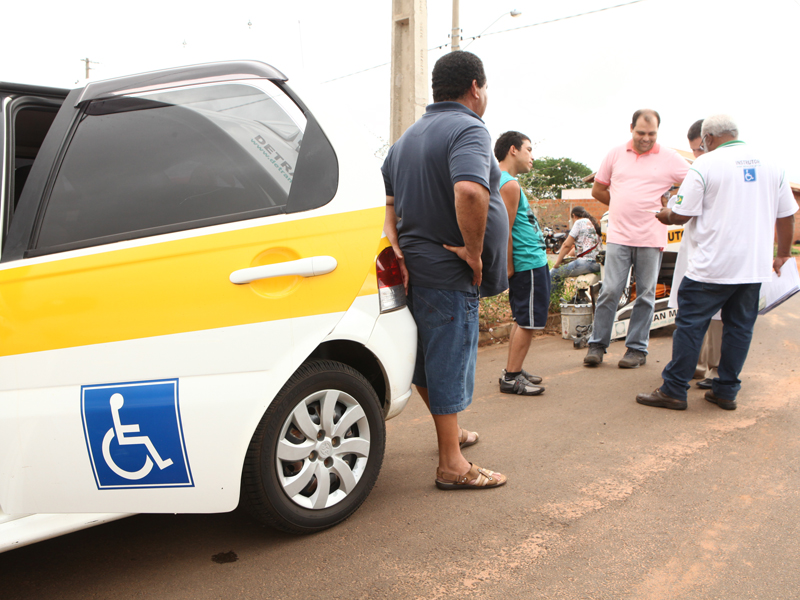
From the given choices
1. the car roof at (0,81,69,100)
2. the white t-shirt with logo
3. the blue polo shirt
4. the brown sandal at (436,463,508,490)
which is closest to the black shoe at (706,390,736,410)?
the white t-shirt with logo

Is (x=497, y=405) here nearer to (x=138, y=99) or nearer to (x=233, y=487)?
(x=233, y=487)

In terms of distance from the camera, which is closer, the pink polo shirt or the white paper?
the white paper

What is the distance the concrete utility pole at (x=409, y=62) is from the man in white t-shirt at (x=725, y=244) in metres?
4.41

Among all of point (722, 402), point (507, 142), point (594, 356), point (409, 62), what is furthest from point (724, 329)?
point (409, 62)

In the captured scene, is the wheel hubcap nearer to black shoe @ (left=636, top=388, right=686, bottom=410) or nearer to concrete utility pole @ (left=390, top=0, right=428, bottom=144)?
black shoe @ (left=636, top=388, right=686, bottom=410)

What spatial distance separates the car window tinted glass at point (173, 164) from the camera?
223cm

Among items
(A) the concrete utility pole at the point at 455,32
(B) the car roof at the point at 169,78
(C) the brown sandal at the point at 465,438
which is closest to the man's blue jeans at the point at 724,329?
(C) the brown sandal at the point at 465,438

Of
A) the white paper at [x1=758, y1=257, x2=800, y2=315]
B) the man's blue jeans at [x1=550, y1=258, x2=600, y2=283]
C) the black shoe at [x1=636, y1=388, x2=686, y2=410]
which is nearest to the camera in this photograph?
the black shoe at [x1=636, y1=388, x2=686, y2=410]

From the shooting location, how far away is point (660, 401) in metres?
4.35

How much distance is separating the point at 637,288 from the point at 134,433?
15.0 ft

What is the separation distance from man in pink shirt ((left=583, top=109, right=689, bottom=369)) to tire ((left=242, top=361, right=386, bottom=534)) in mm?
3359

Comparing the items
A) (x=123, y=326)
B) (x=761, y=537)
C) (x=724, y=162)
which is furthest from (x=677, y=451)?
(x=123, y=326)

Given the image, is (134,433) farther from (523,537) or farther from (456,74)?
(456,74)

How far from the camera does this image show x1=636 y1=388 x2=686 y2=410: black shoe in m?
4.32
